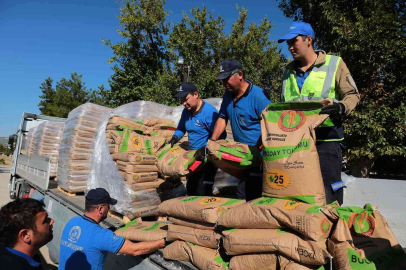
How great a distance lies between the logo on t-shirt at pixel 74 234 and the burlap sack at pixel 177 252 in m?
0.81

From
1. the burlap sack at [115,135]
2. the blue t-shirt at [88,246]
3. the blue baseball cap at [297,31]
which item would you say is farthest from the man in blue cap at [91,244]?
the blue baseball cap at [297,31]

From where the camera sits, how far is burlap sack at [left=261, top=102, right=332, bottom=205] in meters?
1.69

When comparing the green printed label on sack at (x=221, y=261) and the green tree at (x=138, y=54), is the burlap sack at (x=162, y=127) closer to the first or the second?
the green printed label on sack at (x=221, y=261)

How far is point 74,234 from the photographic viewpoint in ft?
8.18

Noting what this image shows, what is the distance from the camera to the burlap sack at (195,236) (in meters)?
2.00

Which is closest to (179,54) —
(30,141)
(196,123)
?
Result: (30,141)

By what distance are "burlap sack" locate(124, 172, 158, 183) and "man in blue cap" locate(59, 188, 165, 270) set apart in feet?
3.76

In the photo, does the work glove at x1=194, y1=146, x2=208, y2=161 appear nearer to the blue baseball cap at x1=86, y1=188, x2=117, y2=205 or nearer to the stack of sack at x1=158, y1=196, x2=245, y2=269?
the stack of sack at x1=158, y1=196, x2=245, y2=269

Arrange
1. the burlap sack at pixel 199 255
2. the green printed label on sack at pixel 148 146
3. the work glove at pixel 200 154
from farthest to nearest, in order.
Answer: the green printed label on sack at pixel 148 146
the work glove at pixel 200 154
the burlap sack at pixel 199 255

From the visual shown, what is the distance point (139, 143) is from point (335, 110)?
118 inches

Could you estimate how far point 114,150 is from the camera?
4238 millimetres

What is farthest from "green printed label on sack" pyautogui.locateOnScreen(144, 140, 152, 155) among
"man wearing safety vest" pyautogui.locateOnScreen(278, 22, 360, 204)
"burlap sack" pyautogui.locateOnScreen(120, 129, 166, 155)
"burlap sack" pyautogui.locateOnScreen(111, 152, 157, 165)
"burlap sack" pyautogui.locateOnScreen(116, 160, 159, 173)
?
"man wearing safety vest" pyautogui.locateOnScreen(278, 22, 360, 204)

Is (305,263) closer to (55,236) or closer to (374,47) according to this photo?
(55,236)

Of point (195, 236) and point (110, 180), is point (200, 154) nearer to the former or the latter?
point (195, 236)
